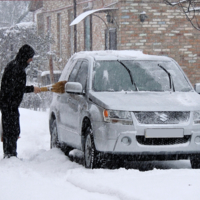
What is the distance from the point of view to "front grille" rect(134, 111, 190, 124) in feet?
23.8

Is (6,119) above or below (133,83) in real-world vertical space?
below

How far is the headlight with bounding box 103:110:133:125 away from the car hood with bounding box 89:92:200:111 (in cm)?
Answer: 5

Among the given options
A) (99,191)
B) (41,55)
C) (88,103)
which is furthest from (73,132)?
(41,55)

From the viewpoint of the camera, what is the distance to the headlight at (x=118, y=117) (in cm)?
721

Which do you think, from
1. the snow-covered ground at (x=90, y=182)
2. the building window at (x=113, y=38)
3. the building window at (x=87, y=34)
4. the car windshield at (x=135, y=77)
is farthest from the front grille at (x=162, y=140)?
the building window at (x=87, y=34)

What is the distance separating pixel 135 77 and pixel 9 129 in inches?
77.1

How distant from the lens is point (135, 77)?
8359 mm

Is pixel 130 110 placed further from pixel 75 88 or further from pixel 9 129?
pixel 9 129

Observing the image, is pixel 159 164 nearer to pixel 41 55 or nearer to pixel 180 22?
pixel 180 22

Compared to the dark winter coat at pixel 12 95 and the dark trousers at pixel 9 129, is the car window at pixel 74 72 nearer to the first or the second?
the dark winter coat at pixel 12 95

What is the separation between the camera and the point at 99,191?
19.8ft

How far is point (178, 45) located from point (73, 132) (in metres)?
9.46

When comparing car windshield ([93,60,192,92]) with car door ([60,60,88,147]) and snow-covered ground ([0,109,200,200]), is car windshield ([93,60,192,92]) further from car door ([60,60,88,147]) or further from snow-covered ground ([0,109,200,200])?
snow-covered ground ([0,109,200,200])

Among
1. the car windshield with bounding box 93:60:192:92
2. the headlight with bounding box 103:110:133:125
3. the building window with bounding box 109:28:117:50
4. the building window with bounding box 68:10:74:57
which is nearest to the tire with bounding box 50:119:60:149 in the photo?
the car windshield with bounding box 93:60:192:92
